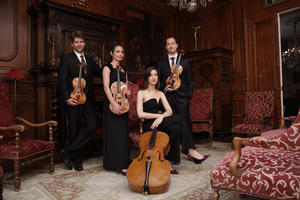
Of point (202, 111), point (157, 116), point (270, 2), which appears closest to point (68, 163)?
point (157, 116)

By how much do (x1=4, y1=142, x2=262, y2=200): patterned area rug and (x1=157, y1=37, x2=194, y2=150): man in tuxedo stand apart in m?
0.80

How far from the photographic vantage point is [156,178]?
204cm

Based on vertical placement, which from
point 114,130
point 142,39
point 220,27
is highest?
point 220,27

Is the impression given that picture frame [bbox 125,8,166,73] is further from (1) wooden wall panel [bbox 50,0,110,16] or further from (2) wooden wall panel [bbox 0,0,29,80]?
(2) wooden wall panel [bbox 0,0,29,80]

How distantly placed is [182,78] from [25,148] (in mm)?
2202

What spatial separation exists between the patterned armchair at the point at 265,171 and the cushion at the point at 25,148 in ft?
6.62

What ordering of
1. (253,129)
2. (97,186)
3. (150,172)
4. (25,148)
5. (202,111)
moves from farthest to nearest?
(202,111) < (253,129) < (25,148) < (97,186) < (150,172)

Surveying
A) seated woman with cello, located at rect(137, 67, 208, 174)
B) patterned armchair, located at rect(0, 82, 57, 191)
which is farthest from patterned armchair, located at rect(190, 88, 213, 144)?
patterned armchair, located at rect(0, 82, 57, 191)

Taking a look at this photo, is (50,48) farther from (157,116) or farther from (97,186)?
(97,186)

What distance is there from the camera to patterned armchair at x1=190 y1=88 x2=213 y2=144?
4482mm

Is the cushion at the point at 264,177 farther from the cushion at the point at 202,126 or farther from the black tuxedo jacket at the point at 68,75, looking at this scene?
the cushion at the point at 202,126

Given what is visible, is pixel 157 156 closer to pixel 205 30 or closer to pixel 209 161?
pixel 209 161

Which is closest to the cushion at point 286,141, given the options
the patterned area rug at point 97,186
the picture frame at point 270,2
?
the patterned area rug at point 97,186

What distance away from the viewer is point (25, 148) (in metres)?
2.51
